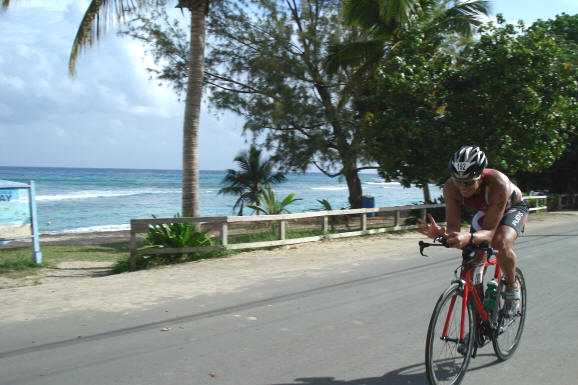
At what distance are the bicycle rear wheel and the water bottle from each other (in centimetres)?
40

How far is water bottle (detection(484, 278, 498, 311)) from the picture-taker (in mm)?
3996

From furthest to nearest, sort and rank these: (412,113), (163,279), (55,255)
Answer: (412,113)
(55,255)
(163,279)

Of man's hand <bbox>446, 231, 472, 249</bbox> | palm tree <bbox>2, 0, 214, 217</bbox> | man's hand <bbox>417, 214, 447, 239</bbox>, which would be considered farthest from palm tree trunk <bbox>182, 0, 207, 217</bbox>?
man's hand <bbox>446, 231, 472, 249</bbox>

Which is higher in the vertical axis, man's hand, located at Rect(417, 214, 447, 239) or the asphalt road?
man's hand, located at Rect(417, 214, 447, 239)

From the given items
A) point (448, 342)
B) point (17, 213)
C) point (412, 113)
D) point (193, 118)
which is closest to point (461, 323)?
point (448, 342)

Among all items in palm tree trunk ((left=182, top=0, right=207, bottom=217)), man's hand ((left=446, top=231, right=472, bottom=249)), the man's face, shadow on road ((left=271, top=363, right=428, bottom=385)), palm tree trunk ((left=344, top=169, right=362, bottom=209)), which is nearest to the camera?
man's hand ((left=446, top=231, right=472, bottom=249))

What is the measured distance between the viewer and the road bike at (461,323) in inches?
135

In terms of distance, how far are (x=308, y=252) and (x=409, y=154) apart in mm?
6217

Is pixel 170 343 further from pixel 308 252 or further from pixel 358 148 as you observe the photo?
pixel 358 148

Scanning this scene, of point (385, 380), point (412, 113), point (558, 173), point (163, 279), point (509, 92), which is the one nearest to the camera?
point (385, 380)

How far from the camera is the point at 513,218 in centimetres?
396

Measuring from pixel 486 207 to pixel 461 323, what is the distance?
102 centimetres

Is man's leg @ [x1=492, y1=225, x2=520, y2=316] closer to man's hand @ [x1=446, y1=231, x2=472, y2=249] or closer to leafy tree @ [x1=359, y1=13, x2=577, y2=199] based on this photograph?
man's hand @ [x1=446, y1=231, x2=472, y2=249]

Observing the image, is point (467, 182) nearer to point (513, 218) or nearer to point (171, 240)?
point (513, 218)
